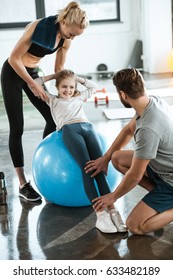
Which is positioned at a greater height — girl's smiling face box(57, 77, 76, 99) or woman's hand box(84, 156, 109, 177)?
girl's smiling face box(57, 77, 76, 99)

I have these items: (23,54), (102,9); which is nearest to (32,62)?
(23,54)

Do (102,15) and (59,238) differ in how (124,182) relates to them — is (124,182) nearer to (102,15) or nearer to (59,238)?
(59,238)

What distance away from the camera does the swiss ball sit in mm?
3150

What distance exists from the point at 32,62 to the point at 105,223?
1128 millimetres

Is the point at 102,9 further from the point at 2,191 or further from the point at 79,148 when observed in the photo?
the point at 79,148

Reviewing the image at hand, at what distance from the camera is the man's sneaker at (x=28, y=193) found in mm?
3541

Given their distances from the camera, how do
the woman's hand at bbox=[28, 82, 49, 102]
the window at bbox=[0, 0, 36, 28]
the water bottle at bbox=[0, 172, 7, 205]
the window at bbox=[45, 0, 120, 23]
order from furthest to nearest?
the window at bbox=[45, 0, 120, 23]
the window at bbox=[0, 0, 36, 28]
the water bottle at bbox=[0, 172, 7, 205]
the woman's hand at bbox=[28, 82, 49, 102]

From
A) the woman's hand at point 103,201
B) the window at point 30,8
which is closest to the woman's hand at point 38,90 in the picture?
the woman's hand at point 103,201

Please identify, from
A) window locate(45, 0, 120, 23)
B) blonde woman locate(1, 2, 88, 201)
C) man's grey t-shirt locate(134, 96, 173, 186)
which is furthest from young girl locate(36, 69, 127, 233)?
window locate(45, 0, 120, 23)

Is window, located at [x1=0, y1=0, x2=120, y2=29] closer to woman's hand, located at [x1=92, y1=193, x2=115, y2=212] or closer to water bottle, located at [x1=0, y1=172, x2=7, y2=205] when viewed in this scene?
water bottle, located at [x1=0, y1=172, x2=7, y2=205]

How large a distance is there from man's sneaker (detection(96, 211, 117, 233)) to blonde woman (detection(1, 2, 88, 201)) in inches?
25.3

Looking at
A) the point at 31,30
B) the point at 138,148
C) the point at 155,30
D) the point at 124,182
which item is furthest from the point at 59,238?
the point at 155,30

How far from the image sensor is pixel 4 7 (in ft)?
27.8

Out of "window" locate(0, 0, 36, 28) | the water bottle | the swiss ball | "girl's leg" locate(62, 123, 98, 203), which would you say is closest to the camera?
"girl's leg" locate(62, 123, 98, 203)
